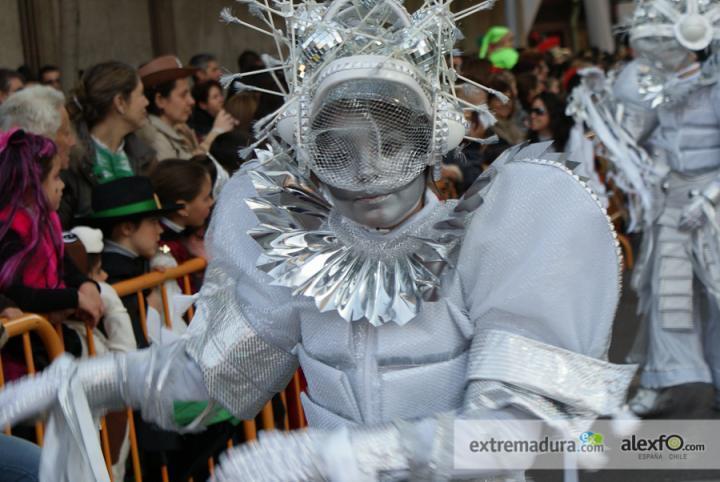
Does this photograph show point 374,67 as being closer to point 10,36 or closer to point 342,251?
point 342,251

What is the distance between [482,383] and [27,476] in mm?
1443

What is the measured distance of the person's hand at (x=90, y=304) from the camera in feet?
14.2

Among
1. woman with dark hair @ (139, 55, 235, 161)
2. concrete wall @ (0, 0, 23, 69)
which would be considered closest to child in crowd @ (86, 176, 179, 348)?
woman with dark hair @ (139, 55, 235, 161)

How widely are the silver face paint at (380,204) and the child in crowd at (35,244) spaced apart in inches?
72.4

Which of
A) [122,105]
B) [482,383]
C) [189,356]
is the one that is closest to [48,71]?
[122,105]

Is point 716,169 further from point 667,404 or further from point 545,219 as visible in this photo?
point 545,219

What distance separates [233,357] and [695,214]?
12.8 feet

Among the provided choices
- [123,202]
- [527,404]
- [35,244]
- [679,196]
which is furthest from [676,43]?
[527,404]

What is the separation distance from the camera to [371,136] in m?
2.60

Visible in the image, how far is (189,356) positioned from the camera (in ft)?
9.61

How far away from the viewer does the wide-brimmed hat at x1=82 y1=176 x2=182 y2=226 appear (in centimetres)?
496

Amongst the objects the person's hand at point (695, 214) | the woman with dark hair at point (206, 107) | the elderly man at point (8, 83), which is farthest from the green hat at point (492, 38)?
the person's hand at point (695, 214)

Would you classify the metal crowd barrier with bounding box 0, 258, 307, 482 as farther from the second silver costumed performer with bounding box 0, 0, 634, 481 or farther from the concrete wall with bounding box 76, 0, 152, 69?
the concrete wall with bounding box 76, 0, 152, 69

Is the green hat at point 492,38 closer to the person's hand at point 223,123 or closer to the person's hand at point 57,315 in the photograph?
the person's hand at point 223,123
